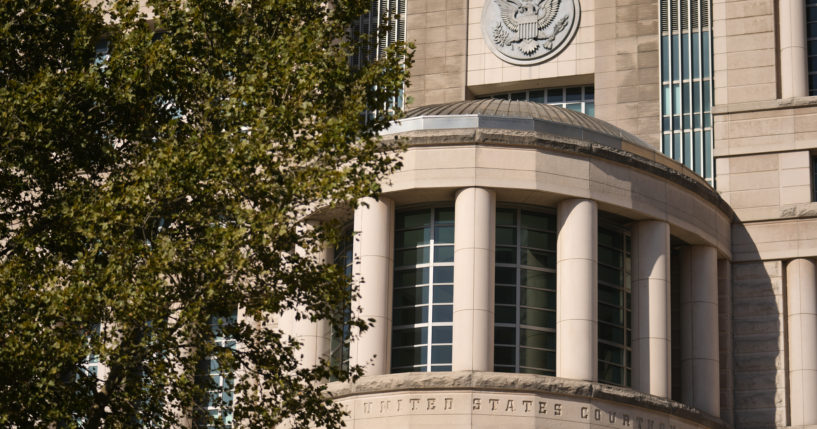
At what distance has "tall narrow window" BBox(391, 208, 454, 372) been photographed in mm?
35750

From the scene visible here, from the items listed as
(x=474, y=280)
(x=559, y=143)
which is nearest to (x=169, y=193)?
(x=474, y=280)

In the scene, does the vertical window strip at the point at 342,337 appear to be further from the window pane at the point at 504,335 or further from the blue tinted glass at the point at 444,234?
the window pane at the point at 504,335

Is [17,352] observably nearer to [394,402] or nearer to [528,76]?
[394,402]

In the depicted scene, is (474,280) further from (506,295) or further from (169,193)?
(169,193)

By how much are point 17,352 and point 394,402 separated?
48.4 feet

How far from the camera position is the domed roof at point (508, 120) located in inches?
1446

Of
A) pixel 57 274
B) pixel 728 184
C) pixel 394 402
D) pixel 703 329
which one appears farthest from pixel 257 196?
pixel 728 184

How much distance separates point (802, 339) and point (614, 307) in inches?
256

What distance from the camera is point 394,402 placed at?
34.6 metres

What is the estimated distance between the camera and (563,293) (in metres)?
35.6

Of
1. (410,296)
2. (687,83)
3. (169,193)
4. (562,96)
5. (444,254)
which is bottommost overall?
(169,193)

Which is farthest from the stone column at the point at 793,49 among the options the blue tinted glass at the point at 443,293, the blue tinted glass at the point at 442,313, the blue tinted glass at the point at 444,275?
the blue tinted glass at the point at 442,313

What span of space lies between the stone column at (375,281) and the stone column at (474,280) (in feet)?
5.82

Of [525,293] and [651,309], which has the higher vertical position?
[525,293]
